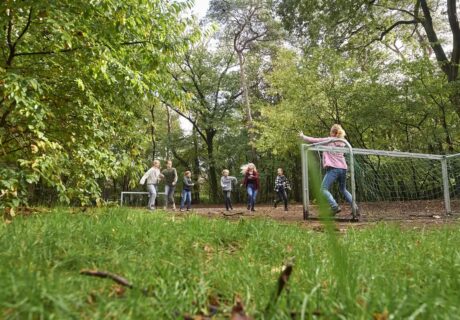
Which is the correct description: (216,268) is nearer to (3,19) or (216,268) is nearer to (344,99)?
(3,19)

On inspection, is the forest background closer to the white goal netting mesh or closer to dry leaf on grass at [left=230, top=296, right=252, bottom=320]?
dry leaf on grass at [left=230, top=296, right=252, bottom=320]

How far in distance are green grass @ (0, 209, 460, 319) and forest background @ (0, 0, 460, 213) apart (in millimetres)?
2204

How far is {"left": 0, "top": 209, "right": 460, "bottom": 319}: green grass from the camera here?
5.37 ft

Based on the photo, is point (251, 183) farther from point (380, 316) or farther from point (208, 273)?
point (380, 316)

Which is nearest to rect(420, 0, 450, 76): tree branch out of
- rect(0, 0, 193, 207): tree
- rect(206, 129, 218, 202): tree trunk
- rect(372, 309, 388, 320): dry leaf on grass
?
rect(0, 0, 193, 207): tree

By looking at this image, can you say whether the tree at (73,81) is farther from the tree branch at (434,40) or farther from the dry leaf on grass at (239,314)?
the tree branch at (434,40)

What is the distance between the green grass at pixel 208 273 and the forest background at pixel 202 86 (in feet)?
7.23

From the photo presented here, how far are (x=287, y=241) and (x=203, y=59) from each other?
33.4 meters

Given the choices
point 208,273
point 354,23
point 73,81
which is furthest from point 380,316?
point 354,23

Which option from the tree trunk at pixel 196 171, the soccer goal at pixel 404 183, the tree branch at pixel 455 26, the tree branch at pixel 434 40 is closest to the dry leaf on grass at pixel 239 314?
the soccer goal at pixel 404 183

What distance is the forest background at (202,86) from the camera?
17.6ft

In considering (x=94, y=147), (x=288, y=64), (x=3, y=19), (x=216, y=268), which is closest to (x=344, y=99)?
(x=288, y=64)

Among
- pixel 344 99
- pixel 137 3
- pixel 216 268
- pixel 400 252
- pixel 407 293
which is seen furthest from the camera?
pixel 344 99

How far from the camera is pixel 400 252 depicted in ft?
10.5
